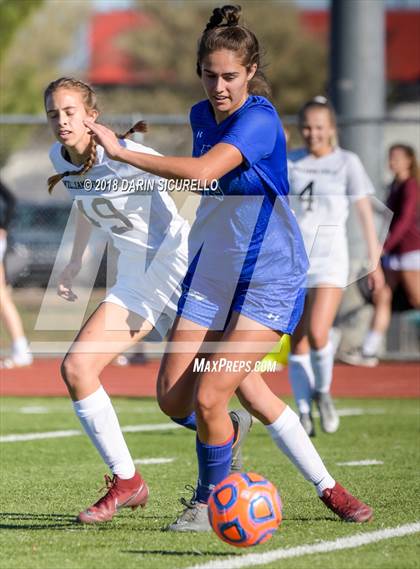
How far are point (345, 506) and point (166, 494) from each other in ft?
4.32

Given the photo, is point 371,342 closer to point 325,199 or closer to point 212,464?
point 325,199

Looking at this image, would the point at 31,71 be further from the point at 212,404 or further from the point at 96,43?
the point at 96,43

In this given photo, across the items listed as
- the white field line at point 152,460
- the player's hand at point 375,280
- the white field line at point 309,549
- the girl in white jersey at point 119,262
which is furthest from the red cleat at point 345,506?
the player's hand at point 375,280

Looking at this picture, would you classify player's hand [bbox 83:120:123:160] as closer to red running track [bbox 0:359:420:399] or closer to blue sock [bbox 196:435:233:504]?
blue sock [bbox 196:435:233:504]

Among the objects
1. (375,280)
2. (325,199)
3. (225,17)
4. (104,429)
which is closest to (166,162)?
A: (225,17)

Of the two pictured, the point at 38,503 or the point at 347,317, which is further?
the point at 347,317

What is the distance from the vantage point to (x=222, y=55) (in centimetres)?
516

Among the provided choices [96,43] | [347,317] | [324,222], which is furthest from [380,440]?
[96,43]

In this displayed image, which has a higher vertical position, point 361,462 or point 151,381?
point 361,462

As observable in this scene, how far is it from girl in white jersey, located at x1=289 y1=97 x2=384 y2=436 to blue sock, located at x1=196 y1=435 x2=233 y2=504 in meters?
→ 3.37

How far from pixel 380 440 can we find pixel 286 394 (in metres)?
2.88

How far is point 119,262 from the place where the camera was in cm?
621

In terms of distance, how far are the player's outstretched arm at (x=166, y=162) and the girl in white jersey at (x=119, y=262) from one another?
2.41ft

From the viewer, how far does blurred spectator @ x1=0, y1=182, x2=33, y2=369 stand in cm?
1292
